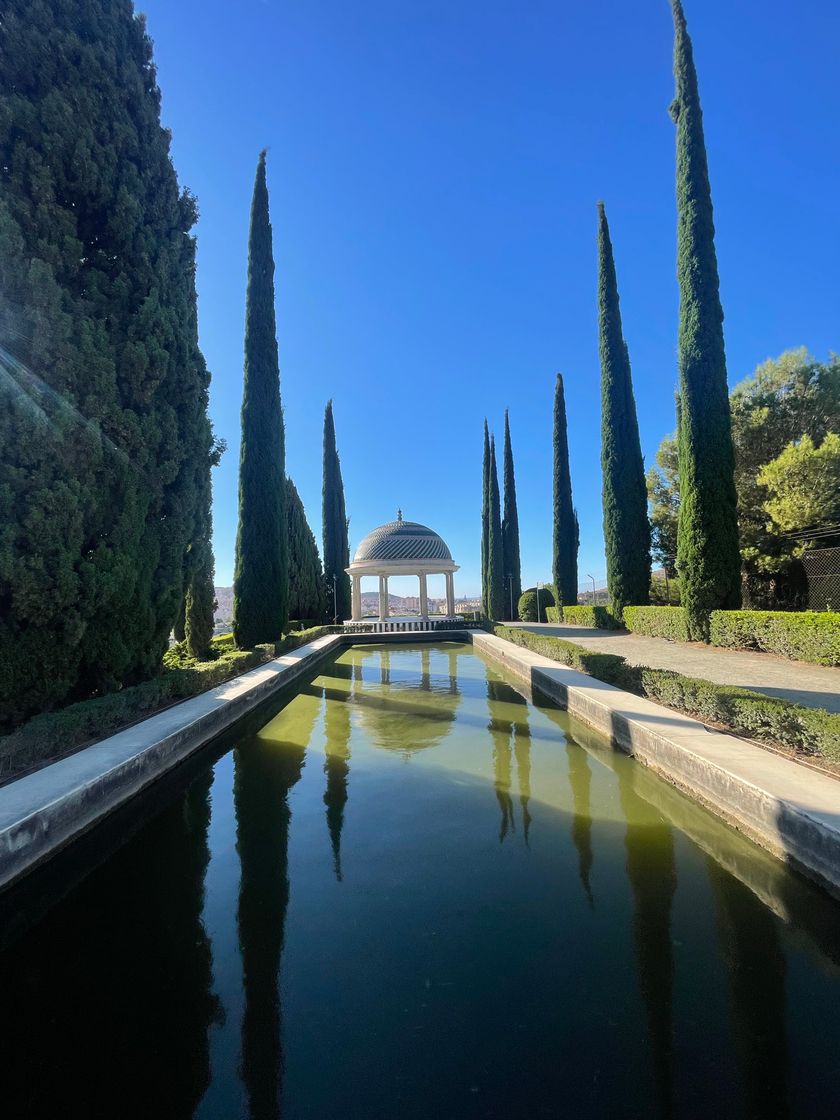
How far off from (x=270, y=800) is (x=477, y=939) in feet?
8.73

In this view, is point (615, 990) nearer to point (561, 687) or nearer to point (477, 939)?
point (477, 939)

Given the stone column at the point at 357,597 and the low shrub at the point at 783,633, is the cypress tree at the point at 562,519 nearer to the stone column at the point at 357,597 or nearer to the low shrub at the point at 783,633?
the stone column at the point at 357,597

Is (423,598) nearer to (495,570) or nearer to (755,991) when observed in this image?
(495,570)

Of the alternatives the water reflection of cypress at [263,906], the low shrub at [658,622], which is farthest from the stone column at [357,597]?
the water reflection of cypress at [263,906]

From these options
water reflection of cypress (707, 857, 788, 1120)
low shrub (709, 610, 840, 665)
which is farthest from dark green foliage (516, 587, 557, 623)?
water reflection of cypress (707, 857, 788, 1120)

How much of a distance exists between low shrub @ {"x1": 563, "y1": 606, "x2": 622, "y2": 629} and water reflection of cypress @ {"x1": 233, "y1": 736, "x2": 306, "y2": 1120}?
1471 cm

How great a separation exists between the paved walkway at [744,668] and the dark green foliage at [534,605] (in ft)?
38.2

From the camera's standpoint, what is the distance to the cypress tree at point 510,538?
2989cm

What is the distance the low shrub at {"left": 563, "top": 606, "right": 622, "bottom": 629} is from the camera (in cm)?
1875

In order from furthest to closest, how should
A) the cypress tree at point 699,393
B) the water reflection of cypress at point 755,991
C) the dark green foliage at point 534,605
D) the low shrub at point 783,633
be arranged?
the dark green foliage at point 534,605 < the cypress tree at point 699,393 < the low shrub at point 783,633 < the water reflection of cypress at point 755,991

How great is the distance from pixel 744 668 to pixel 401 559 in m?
23.1

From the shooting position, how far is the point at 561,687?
Result: 27.9 ft

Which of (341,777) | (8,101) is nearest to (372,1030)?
(341,777)

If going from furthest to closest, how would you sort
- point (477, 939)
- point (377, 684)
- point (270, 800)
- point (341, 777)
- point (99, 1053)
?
point (377, 684)
point (341, 777)
point (270, 800)
point (477, 939)
point (99, 1053)
